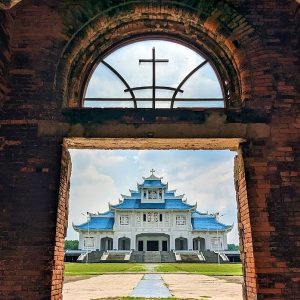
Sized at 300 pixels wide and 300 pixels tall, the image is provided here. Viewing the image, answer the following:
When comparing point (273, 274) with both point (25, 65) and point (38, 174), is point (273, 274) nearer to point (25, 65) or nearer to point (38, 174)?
point (38, 174)

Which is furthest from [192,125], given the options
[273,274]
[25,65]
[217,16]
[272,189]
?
[25,65]

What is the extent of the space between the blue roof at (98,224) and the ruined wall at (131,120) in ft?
167

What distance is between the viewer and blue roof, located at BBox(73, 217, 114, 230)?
179 ft

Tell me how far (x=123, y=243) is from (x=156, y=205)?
7.68m

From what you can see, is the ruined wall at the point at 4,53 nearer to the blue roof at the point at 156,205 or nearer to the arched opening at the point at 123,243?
the blue roof at the point at 156,205

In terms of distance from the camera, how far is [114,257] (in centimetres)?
4856

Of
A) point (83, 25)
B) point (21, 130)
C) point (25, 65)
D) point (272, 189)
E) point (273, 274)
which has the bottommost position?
point (273, 274)

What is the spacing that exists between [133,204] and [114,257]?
9288mm

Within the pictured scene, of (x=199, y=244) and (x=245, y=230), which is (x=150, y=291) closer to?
(x=245, y=230)

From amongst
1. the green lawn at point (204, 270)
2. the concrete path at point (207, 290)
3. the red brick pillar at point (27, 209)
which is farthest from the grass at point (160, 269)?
the red brick pillar at point (27, 209)

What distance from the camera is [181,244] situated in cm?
5609

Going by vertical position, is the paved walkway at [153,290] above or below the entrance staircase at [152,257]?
below

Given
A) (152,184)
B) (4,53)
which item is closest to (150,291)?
(4,53)

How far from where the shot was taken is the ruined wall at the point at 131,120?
4668 mm
